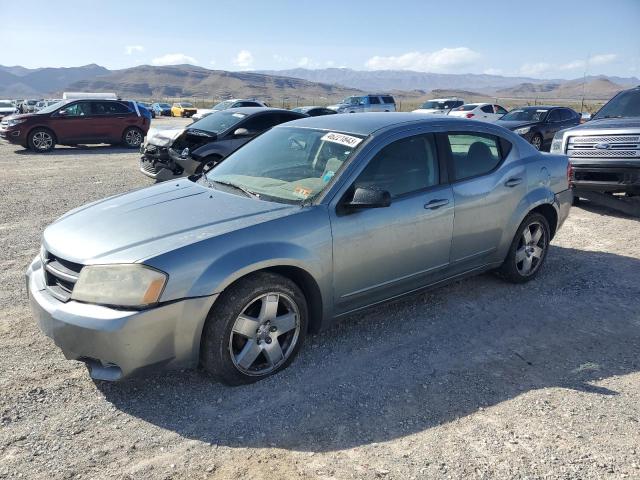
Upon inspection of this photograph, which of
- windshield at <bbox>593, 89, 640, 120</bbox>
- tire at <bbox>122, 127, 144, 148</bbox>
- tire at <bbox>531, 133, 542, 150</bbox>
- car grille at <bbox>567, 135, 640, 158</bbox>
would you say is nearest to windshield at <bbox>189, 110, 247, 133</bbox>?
car grille at <bbox>567, 135, 640, 158</bbox>

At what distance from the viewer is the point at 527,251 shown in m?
5.07

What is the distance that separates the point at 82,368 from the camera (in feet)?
11.4

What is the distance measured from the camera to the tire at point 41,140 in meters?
15.7

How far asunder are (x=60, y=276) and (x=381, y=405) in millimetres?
2068

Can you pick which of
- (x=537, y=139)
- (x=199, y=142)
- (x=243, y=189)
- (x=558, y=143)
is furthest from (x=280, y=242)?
(x=537, y=139)

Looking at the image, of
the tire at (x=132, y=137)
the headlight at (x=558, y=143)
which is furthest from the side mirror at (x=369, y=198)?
the tire at (x=132, y=137)

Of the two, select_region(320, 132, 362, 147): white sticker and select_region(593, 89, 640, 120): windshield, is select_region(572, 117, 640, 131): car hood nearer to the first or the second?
select_region(593, 89, 640, 120): windshield

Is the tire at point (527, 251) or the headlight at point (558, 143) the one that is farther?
the headlight at point (558, 143)

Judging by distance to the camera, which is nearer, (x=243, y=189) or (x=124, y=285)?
(x=124, y=285)

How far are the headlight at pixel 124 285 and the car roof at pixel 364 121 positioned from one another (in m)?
1.95

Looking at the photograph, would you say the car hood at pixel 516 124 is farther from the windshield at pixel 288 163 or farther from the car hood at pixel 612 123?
the windshield at pixel 288 163

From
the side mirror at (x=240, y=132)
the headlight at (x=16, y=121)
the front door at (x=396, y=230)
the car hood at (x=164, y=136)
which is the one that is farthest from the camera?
the headlight at (x=16, y=121)

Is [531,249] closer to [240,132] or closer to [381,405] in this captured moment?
[381,405]

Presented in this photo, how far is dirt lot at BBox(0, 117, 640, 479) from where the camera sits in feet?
8.71
